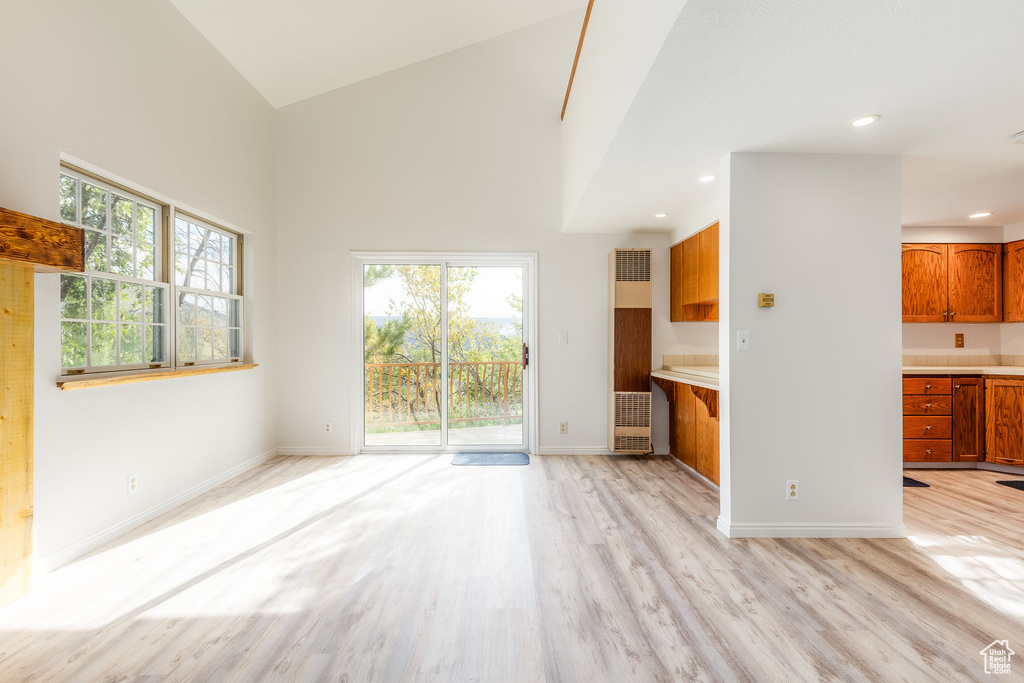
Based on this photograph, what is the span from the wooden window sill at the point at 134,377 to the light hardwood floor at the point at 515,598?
93 cm

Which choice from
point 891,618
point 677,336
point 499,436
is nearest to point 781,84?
point 891,618

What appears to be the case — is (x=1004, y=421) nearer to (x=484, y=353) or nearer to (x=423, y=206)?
(x=484, y=353)

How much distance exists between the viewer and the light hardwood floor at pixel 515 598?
5.44ft

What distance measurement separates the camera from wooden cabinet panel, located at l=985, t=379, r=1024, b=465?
398 cm

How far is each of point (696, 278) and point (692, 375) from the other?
87 centimetres

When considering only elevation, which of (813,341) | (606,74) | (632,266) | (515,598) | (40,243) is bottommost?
(515,598)

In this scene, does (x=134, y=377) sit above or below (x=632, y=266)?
below

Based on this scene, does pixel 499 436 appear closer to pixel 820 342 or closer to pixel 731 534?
pixel 731 534

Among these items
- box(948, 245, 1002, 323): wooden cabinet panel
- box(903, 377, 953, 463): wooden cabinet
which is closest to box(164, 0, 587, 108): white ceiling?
box(948, 245, 1002, 323): wooden cabinet panel

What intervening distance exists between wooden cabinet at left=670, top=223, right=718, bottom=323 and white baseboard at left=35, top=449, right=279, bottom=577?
4.26m

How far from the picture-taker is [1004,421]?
4051 millimetres

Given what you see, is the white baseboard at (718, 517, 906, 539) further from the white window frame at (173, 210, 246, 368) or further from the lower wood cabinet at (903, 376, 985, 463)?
the white window frame at (173, 210, 246, 368)

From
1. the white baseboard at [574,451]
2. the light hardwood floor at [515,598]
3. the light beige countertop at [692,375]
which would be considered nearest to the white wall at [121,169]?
the light hardwood floor at [515,598]

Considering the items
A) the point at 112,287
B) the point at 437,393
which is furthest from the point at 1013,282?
the point at 112,287
